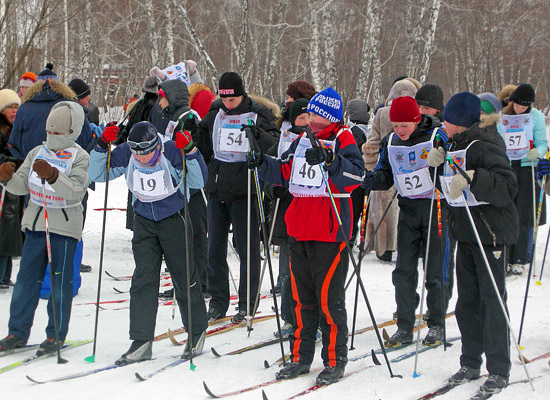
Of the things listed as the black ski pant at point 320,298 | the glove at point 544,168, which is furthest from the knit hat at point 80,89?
A: the glove at point 544,168

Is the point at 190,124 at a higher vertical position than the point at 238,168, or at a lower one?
higher

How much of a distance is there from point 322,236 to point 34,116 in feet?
11.5

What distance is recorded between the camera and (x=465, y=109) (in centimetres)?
412

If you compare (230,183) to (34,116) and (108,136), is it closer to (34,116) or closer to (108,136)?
(108,136)

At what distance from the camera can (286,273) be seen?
17.1 feet

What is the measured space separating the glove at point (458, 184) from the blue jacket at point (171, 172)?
5.68ft

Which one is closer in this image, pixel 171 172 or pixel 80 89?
pixel 171 172

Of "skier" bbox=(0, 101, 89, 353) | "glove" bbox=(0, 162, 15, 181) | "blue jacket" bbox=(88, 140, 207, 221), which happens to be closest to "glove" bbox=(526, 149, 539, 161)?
"blue jacket" bbox=(88, 140, 207, 221)

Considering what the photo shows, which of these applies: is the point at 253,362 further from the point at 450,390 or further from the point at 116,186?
the point at 116,186

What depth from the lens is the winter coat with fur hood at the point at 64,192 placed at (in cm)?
483

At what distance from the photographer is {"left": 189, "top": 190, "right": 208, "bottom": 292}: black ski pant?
6062 millimetres

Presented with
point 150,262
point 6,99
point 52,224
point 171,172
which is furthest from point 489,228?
point 6,99

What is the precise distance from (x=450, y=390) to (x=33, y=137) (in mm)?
4432

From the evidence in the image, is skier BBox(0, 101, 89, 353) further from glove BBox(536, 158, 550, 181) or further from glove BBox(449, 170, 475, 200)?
glove BBox(536, 158, 550, 181)
